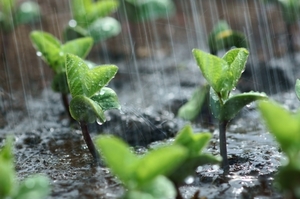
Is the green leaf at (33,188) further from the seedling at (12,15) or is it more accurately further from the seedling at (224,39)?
the seedling at (12,15)

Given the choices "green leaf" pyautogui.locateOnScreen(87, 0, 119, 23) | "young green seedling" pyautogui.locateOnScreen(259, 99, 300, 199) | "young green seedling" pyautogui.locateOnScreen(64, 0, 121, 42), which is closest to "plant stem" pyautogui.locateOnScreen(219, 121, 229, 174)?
"young green seedling" pyautogui.locateOnScreen(259, 99, 300, 199)

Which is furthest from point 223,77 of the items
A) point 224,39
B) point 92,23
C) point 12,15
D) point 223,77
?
point 12,15

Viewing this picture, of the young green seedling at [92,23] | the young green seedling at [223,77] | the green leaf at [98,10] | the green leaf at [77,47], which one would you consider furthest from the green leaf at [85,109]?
the green leaf at [98,10]

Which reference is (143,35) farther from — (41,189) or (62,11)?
(41,189)

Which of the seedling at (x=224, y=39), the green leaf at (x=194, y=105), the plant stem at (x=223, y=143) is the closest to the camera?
the plant stem at (x=223, y=143)

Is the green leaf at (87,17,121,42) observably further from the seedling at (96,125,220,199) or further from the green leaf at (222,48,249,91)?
the seedling at (96,125,220,199)

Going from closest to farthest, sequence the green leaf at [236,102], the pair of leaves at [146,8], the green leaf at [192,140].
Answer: the green leaf at [192,140]
the green leaf at [236,102]
the pair of leaves at [146,8]

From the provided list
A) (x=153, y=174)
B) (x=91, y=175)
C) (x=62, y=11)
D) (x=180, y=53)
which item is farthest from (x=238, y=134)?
(x=62, y=11)
